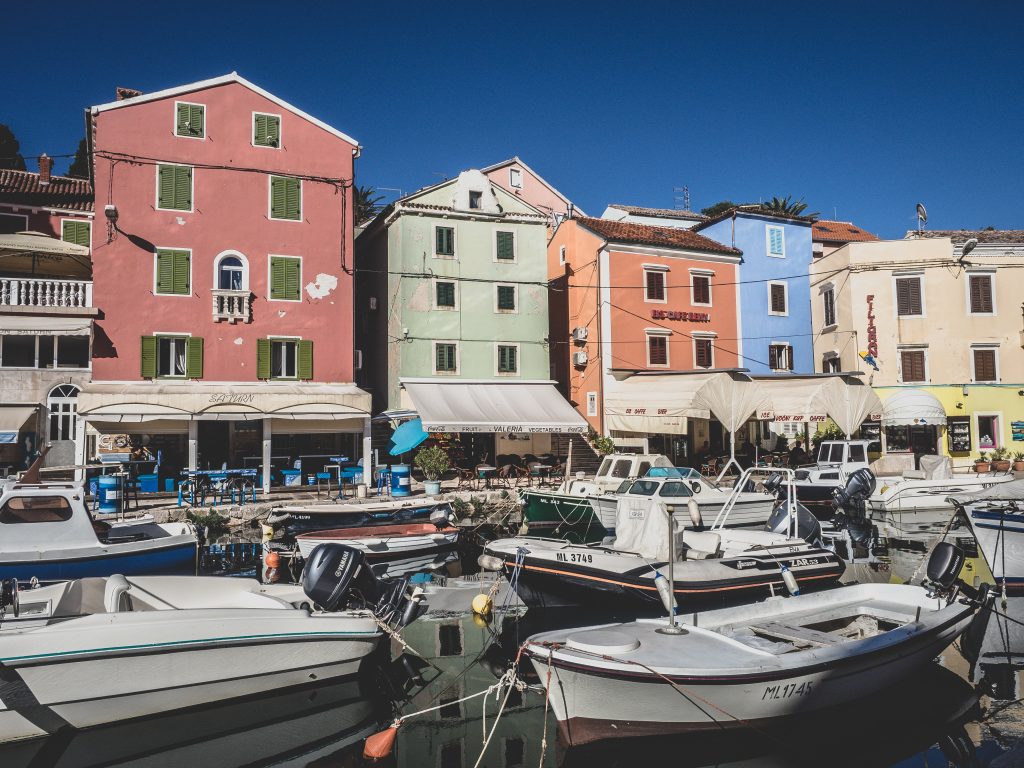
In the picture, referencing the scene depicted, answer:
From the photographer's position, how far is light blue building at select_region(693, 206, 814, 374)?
36.0 m

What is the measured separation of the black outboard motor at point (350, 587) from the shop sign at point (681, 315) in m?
24.8

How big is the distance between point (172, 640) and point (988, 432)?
116 ft

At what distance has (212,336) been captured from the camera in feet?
85.4

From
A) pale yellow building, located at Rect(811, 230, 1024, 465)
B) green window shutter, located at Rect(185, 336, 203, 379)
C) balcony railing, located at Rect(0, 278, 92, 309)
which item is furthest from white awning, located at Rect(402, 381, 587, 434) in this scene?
pale yellow building, located at Rect(811, 230, 1024, 465)

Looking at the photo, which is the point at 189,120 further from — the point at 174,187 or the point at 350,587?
the point at 350,587

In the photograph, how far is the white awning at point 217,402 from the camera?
23547 millimetres

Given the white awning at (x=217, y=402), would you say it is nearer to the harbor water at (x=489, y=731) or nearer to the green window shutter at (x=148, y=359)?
the green window shutter at (x=148, y=359)

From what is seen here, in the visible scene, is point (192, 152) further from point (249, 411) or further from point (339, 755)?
point (339, 755)

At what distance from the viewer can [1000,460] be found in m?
30.5

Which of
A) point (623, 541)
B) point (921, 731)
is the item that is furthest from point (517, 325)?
point (921, 731)

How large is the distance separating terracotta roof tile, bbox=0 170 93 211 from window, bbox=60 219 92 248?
1.89ft

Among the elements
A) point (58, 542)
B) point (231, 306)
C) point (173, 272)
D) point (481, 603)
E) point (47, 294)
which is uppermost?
point (173, 272)

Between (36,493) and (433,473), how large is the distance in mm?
13391

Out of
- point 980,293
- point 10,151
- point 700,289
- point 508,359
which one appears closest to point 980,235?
point 980,293
